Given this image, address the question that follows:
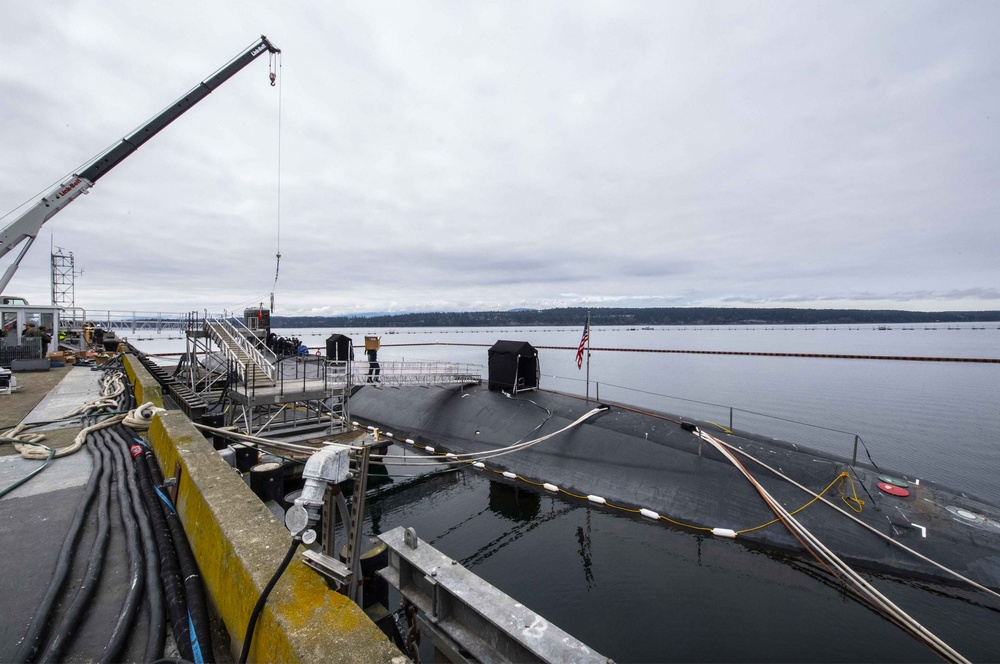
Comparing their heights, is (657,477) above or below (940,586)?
above

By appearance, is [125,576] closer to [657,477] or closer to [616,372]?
[657,477]

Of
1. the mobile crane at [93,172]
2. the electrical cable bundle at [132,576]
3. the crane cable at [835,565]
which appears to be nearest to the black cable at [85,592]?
the electrical cable bundle at [132,576]

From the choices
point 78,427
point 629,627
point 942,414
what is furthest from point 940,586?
point 942,414

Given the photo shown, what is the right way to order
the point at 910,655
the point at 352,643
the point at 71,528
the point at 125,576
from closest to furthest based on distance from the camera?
the point at 352,643, the point at 125,576, the point at 71,528, the point at 910,655

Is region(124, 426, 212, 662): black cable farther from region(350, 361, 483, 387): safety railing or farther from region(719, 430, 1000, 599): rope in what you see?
region(719, 430, 1000, 599): rope

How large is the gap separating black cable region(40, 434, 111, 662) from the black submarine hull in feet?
34.1

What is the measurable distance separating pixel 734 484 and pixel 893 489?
3.12 metres

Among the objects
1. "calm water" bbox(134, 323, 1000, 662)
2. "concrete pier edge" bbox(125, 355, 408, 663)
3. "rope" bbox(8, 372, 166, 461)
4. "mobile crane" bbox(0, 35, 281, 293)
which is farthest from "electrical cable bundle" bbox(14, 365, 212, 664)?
"mobile crane" bbox(0, 35, 281, 293)

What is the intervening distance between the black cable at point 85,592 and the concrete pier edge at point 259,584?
2.26ft

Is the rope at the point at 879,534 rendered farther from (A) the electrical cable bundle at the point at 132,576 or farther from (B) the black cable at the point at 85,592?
(B) the black cable at the point at 85,592

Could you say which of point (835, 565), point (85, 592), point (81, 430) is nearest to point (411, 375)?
point (81, 430)

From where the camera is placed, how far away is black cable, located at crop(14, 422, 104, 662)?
10.0 ft

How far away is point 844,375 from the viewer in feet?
154

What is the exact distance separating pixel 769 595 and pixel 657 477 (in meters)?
3.50
